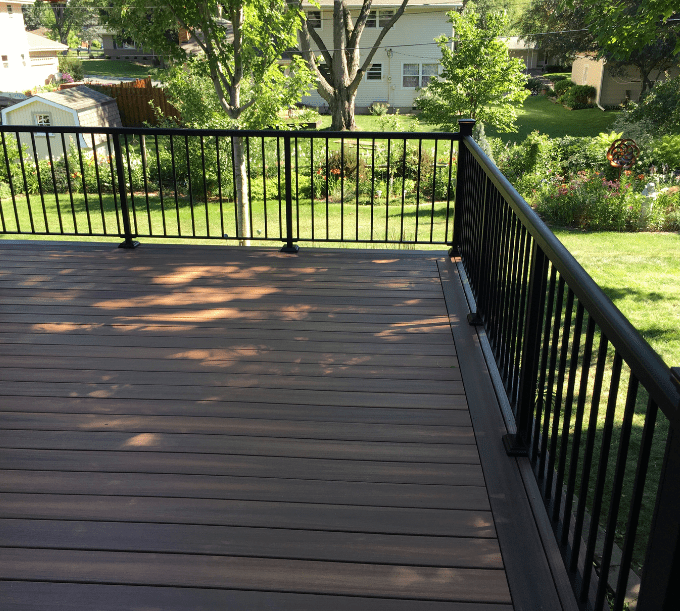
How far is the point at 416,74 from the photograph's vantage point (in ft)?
104

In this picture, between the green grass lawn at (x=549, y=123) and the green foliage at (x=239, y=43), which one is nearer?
the green foliage at (x=239, y=43)

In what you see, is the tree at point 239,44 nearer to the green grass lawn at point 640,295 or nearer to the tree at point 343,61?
the green grass lawn at point 640,295

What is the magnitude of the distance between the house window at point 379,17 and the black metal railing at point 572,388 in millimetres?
28794

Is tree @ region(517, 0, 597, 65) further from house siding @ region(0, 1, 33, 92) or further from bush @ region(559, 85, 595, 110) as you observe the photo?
house siding @ region(0, 1, 33, 92)

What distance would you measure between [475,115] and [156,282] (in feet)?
53.4

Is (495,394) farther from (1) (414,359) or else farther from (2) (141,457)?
(2) (141,457)

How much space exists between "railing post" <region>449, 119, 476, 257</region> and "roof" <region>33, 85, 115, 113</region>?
883 inches

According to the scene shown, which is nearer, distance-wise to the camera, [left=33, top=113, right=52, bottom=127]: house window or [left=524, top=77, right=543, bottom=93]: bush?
[left=33, top=113, right=52, bottom=127]: house window

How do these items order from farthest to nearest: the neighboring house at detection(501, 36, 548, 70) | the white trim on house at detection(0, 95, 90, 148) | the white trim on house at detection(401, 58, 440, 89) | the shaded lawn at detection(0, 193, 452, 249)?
the neighboring house at detection(501, 36, 548, 70) → the white trim on house at detection(401, 58, 440, 89) → the white trim on house at detection(0, 95, 90, 148) → the shaded lawn at detection(0, 193, 452, 249)

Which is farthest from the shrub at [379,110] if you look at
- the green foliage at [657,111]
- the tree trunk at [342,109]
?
the green foliage at [657,111]

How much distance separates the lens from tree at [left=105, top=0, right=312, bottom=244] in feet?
28.5

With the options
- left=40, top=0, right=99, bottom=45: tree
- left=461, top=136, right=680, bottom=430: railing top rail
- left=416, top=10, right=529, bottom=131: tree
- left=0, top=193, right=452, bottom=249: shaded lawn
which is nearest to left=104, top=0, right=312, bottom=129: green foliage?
left=0, top=193, right=452, bottom=249: shaded lawn

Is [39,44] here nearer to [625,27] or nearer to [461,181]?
[625,27]

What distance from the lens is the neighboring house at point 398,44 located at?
29891 mm
